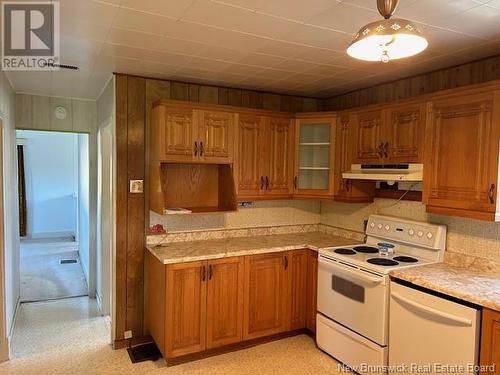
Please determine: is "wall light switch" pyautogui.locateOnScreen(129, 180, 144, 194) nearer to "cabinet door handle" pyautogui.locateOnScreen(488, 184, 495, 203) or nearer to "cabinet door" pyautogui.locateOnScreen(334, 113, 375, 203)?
"cabinet door" pyautogui.locateOnScreen(334, 113, 375, 203)

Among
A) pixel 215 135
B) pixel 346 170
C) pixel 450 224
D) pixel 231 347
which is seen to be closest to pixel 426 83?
pixel 346 170

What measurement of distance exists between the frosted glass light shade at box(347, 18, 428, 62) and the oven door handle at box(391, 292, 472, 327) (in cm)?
157

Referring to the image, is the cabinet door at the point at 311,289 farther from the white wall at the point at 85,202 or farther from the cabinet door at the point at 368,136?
the white wall at the point at 85,202

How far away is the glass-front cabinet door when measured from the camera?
142 inches

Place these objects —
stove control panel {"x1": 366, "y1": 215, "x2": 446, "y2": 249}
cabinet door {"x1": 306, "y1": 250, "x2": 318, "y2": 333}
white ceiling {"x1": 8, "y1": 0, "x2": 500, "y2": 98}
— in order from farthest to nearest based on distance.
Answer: cabinet door {"x1": 306, "y1": 250, "x2": 318, "y2": 333} < stove control panel {"x1": 366, "y1": 215, "x2": 446, "y2": 249} < white ceiling {"x1": 8, "y1": 0, "x2": 500, "y2": 98}

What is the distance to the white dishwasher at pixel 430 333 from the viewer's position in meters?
2.13

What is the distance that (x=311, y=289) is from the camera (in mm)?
3441

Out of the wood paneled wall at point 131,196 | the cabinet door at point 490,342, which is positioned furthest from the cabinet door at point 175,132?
the cabinet door at point 490,342

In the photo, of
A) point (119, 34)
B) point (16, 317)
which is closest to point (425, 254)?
point (119, 34)

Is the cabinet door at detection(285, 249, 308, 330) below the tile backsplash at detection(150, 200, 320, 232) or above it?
below

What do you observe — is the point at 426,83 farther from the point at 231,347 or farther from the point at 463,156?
the point at 231,347

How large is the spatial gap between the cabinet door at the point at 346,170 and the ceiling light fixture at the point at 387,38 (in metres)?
1.87

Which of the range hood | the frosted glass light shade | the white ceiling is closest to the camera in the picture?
the frosted glass light shade

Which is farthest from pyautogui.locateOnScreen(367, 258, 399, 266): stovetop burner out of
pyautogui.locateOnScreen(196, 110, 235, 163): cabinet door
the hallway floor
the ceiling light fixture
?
the ceiling light fixture
